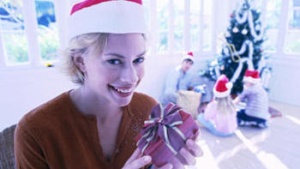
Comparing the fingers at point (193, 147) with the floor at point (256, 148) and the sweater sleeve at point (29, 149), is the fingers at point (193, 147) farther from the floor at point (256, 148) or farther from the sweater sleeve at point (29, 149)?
the floor at point (256, 148)

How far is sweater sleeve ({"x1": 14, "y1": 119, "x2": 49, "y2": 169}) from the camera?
78 cm

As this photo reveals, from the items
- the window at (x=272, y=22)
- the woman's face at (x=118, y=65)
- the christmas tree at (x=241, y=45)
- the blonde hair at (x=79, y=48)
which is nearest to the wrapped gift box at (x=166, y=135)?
the woman's face at (x=118, y=65)

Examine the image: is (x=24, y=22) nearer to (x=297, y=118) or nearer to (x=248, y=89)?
(x=248, y=89)

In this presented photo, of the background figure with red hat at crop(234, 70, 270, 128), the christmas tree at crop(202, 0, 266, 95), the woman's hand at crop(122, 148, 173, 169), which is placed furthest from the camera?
the christmas tree at crop(202, 0, 266, 95)

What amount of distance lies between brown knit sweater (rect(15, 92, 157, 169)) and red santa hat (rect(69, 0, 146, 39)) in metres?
0.27

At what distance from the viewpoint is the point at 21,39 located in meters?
2.96

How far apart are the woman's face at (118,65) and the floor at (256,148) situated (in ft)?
5.57

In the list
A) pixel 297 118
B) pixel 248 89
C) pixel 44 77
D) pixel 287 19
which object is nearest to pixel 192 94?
pixel 248 89

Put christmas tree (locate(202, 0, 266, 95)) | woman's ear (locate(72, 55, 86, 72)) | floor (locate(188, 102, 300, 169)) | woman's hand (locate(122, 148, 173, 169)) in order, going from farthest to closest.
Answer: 1. christmas tree (locate(202, 0, 266, 95))
2. floor (locate(188, 102, 300, 169))
3. woman's ear (locate(72, 55, 86, 72))
4. woman's hand (locate(122, 148, 173, 169))

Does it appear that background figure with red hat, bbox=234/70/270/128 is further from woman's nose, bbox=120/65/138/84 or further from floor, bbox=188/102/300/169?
woman's nose, bbox=120/65/138/84

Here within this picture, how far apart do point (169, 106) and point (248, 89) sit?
101 inches

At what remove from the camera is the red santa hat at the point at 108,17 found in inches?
28.7

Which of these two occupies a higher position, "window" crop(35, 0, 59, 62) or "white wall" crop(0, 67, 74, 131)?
"window" crop(35, 0, 59, 62)

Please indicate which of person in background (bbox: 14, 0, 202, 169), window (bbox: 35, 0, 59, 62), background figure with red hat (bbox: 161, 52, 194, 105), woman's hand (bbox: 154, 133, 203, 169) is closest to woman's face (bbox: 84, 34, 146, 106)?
person in background (bbox: 14, 0, 202, 169)
